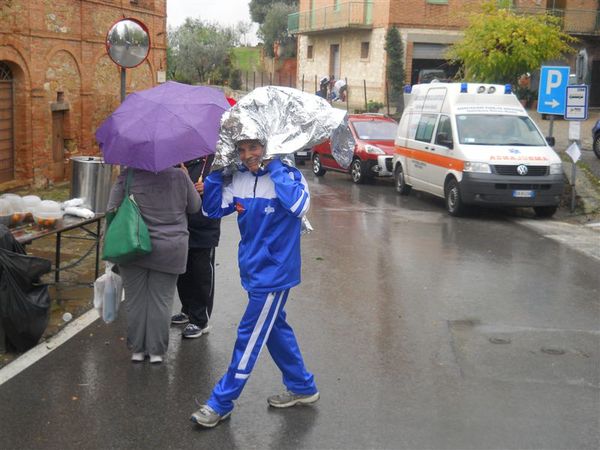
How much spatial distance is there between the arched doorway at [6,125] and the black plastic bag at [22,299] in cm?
1026

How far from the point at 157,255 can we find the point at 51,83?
1227 cm

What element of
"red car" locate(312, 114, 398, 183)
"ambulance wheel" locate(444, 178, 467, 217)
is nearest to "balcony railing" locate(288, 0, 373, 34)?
"red car" locate(312, 114, 398, 183)

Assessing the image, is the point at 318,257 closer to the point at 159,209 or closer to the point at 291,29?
the point at 159,209

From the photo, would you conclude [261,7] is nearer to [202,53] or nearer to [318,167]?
[202,53]

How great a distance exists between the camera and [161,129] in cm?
600

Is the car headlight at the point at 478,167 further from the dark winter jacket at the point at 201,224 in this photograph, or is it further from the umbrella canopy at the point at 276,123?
the umbrella canopy at the point at 276,123

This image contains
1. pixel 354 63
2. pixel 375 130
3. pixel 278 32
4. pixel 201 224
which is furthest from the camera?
pixel 278 32

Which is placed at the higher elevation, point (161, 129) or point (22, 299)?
point (161, 129)

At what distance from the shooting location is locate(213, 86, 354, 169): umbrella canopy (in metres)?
5.23

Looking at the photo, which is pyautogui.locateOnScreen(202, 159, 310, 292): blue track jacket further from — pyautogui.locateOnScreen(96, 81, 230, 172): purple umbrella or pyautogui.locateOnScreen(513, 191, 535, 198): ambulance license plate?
pyautogui.locateOnScreen(513, 191, 535, 198): ambulance license plate

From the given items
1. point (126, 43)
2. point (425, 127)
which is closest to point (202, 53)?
point (425, 127)

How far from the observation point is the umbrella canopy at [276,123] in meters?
5.23

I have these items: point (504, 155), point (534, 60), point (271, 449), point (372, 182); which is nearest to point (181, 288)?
point (271, 449)

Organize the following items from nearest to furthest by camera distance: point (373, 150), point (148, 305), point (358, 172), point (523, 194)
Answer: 1. point (148, 305)
2. point (523, 194)
3. point (373, 150)
4. point (358, 172)
